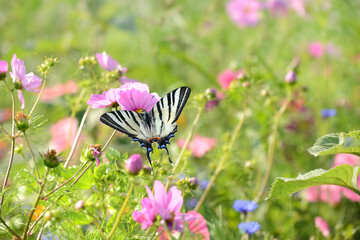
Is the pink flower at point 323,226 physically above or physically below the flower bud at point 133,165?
below

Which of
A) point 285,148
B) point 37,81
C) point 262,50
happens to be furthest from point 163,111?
point 262,50

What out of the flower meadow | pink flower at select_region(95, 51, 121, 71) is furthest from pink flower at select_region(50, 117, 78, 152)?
pink flower at select_region(95, 51, 121, 71)

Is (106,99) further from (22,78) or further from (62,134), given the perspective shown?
(62,134)

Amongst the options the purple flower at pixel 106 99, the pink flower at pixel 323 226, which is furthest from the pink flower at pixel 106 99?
the pink flower at pixel 323 226

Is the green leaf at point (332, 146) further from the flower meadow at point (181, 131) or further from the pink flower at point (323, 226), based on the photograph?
the pink flower at point (323, 226)

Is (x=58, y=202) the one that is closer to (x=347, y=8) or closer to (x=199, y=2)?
(x=347, y=8)

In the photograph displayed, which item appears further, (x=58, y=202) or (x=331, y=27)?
(x=331, y=27)

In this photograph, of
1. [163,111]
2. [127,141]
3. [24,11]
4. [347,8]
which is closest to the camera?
[163,111]

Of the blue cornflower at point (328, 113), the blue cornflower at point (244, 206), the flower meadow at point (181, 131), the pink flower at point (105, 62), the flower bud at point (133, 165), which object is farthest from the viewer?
the blue cornflower at point (328, 113)
